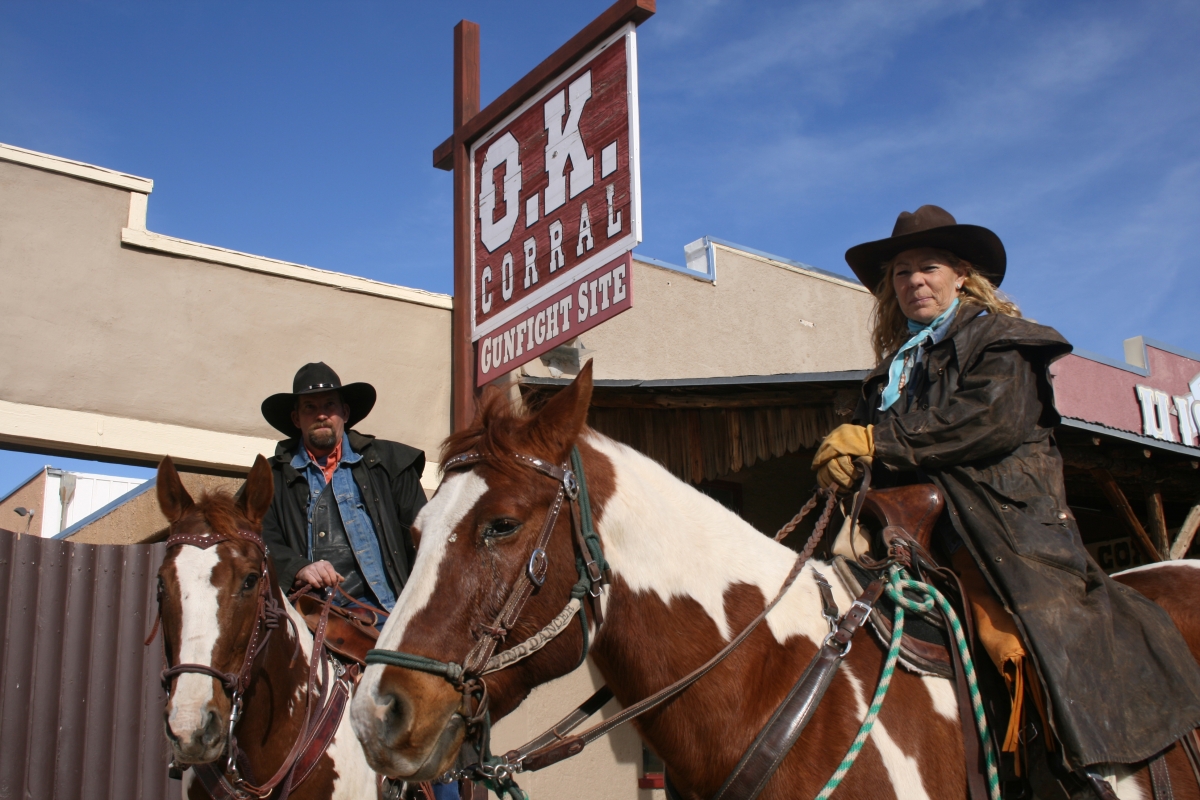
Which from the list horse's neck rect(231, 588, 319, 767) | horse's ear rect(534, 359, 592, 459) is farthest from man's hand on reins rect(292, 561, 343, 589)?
horse's ear rect(534, 359, 592, 459)

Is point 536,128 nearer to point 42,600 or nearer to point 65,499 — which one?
point 42,600

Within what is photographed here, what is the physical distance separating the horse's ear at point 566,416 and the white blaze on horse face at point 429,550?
0.22m

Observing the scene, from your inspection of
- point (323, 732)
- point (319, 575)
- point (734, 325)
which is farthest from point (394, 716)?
point (734, 325)

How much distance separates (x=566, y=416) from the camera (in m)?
2.52

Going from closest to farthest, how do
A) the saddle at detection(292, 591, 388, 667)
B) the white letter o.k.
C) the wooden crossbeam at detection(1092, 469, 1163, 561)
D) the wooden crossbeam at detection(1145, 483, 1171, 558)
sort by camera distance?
the saddle at detection(292, 591, 388, 667)
the white letter o.k.
the wooden crossbeam at detection(1092, 469, 1163, 561)
the wooden crossbeam at detection(1145, 483, 1171, 558)

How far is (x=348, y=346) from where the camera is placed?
8.46m

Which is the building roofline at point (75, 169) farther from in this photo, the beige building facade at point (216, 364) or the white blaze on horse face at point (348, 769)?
the white blaze on horse face at point (348, 769)

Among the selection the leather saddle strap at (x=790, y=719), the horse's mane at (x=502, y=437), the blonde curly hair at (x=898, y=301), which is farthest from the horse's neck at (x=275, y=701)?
the blonde curly hair at (x=898, y=301)

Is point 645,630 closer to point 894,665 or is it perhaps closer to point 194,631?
point 894,665

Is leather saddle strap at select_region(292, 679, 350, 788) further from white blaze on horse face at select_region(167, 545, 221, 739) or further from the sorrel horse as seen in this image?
the sorrel horse

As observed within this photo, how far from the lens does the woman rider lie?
100 inches

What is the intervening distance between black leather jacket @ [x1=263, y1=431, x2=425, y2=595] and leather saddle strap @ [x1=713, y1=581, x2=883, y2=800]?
260cm

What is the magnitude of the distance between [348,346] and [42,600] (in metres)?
3.04

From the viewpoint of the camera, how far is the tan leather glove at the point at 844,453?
2.92 m
